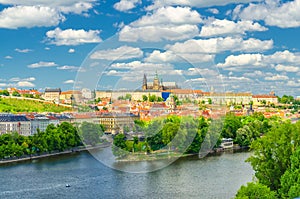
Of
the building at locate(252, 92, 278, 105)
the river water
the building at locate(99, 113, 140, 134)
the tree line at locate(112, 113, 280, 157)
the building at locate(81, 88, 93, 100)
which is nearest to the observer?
the building at locate(81, 88, 93, 100)

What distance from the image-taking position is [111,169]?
10.7 metres

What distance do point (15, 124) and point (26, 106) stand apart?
970 centimetres

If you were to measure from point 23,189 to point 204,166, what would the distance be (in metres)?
4.20

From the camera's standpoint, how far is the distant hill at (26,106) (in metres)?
25.6

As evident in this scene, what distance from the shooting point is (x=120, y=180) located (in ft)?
30.1

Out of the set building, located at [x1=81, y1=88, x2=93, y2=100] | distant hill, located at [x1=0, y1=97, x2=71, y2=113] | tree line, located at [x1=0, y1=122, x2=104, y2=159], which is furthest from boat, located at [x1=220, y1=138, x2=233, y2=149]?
distant hill, located at [x1=0, y1=97, x2=71, y2=113]

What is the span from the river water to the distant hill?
46.5ft

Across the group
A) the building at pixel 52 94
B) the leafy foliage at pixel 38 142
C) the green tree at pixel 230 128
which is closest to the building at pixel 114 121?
the leafy foliage at pixel 38 142

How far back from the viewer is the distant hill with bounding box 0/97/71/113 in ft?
84.1

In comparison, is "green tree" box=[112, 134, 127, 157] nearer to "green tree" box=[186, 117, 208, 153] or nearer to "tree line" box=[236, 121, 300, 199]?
"green tree" box=[186, 117, 208, 153]

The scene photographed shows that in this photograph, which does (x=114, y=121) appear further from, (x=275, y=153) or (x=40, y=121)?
(x=40, y=121)

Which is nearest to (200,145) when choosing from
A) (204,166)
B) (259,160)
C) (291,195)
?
(204,166)

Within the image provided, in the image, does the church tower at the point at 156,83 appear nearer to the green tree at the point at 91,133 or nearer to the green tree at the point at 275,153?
the green tree at the point at 91,133

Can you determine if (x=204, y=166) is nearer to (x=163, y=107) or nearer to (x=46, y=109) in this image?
(x=163, y=107)
